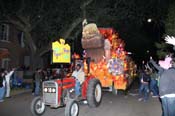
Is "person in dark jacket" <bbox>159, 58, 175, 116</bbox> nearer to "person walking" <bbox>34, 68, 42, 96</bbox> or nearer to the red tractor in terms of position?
the red tractor

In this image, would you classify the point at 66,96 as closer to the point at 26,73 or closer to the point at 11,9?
the point at 11,9

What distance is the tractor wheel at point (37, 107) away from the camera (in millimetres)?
11423

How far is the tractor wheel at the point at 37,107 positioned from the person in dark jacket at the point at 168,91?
5.75 metres

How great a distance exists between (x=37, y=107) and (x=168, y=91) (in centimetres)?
613

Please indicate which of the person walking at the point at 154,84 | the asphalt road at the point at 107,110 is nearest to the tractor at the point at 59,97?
the asphalt road at the point at 107,110

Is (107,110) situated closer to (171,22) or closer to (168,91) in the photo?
(168,91)

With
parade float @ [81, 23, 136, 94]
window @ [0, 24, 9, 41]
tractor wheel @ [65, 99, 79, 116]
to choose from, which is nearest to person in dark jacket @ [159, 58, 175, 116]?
tractor wheel @ [65, 99, 79, 116]

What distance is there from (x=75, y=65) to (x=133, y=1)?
14.1 meters

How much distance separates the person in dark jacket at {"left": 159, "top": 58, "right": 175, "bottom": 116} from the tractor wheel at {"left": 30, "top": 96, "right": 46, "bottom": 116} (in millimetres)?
5745

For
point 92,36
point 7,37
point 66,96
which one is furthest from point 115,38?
point 7,37

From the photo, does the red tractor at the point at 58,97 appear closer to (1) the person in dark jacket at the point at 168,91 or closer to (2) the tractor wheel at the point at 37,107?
(2) the tractor wheel at the point at 37,107

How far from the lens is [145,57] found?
7394cm

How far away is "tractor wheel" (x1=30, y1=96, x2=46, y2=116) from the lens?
11423mm

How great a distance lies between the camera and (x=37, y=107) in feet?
38.6
